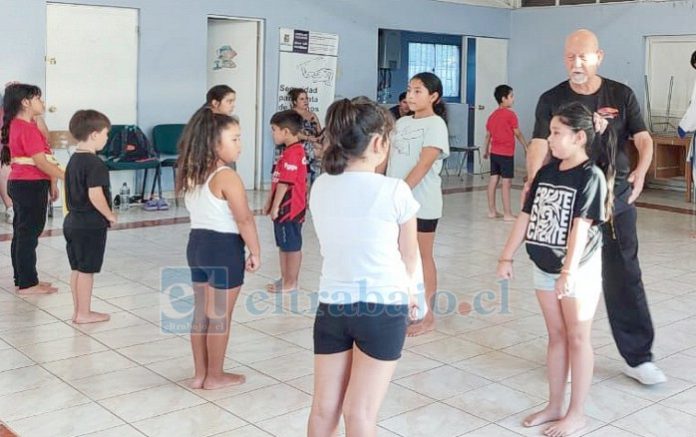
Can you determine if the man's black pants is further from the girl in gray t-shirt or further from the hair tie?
the girl in gray t-shirt

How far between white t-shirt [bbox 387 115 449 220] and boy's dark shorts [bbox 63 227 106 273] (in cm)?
160

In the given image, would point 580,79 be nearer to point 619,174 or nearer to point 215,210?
point 619,174

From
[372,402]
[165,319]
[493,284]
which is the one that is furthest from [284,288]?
[372,402]

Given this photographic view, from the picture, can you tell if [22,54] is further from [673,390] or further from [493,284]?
[673,390]

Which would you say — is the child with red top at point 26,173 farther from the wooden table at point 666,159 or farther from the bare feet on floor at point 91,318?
the wooden table at point 666,159

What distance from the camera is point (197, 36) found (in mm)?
10070

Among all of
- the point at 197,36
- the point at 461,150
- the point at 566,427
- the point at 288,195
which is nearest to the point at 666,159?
the point at 461,150

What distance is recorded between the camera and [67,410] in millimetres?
3646

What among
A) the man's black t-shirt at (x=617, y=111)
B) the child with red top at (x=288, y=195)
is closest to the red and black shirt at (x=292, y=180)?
the child with red top at (x=288, y=195)

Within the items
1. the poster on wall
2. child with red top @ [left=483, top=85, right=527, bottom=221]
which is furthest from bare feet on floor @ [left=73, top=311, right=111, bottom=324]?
the poster on wall

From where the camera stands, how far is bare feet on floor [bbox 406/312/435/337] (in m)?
4.82

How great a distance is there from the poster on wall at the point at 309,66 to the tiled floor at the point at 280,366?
480 cm

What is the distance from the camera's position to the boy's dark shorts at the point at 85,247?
4.77 metres

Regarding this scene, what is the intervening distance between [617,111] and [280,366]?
192 cm
